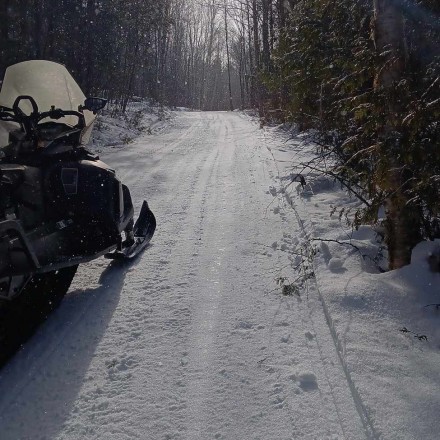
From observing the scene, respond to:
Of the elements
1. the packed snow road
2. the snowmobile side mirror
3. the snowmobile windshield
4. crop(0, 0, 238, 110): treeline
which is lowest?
the packed snow road

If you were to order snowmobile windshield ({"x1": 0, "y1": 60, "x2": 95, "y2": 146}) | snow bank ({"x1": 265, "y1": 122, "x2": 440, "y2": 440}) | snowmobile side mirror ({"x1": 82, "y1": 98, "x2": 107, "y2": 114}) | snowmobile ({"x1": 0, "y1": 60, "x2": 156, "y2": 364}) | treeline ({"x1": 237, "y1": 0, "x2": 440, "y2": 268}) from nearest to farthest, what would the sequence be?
snow bank ({"x1": 265, "y1": 122, "x2": 440, "y2": 440}), snowmobile ({"x1": 0, "y1": 60, "x2": 156, "y2": 364}), treeline ({"x1": 237, "y1": 0, "x2": 440, "y2": 268}), snowmobile side mirror ({"x1": 82, "y1": 98, "x2": 107, "y2": 114}), snowmobile windshield ({"x1": 0, "y1": 60, "x2": 95, "y2": 146})

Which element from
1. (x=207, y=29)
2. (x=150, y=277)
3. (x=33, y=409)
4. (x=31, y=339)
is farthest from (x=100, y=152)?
(x=207, y=29)

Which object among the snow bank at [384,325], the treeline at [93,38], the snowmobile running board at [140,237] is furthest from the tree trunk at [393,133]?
the treeline at [93,38]

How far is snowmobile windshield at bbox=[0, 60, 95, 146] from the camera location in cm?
378

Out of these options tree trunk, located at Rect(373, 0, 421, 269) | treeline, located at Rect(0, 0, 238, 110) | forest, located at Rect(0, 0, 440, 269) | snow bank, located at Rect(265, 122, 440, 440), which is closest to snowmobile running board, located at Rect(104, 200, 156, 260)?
snow bank, located at Rect(265, 122, 440, 440)

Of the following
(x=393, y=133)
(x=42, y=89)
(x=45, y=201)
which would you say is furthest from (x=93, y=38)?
(x=393, y=133)

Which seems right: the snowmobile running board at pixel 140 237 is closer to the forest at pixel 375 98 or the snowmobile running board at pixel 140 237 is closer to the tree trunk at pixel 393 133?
the forest at pixel 375 98

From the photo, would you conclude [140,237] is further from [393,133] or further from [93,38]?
[93,38]

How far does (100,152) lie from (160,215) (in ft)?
21.9

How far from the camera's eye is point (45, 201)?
305 centimetres

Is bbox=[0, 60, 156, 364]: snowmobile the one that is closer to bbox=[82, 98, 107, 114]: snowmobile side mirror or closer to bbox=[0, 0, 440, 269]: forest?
bbox=[82, 98, 107, 114]: snowmobile side mirror

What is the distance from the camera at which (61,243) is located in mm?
3033

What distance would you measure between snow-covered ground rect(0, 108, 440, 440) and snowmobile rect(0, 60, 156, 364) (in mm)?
274

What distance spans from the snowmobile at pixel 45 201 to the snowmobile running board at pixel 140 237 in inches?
1.0
